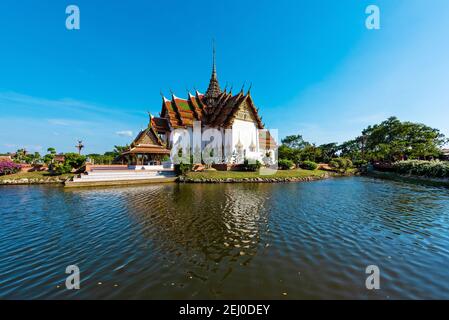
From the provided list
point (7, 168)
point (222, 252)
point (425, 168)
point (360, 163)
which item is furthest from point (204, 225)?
point (360, 163)

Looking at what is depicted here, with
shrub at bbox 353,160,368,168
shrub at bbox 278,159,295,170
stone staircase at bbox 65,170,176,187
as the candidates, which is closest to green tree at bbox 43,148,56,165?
stone staircase at bbox 65,170,176,187

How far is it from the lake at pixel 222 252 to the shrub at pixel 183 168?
1341cm

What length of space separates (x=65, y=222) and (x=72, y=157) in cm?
1858

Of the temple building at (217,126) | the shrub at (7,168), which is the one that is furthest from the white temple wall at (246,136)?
the shrub at (7,168)

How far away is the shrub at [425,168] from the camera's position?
23172mm

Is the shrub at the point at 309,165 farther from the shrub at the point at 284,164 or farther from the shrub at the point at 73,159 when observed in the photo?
the shrub at the point at 73,159

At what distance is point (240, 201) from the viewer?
13.1m

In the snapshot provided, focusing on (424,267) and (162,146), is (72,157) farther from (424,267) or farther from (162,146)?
(424,267)

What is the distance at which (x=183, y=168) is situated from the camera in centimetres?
2419

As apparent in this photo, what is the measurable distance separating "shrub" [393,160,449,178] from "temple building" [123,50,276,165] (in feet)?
67.6

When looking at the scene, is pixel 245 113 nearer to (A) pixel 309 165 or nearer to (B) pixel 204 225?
(A) pixel 309 165
